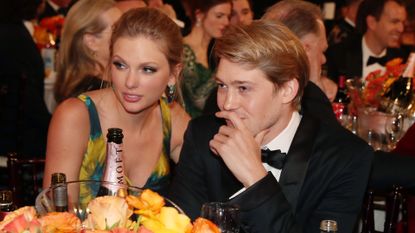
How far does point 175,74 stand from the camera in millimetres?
2736

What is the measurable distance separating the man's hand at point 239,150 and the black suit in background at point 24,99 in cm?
250

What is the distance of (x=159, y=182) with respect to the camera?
9.09 ft

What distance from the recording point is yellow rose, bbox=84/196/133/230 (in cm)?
125

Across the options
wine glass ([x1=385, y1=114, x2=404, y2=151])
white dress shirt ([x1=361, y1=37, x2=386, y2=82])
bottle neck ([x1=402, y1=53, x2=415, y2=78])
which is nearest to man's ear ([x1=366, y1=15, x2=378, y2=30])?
white dress shirt ([x1=361, y1=37, x2=386, y2=82])

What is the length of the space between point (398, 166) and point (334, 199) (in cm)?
34

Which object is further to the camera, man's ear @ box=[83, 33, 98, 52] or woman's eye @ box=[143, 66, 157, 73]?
man's ear @ box=[83, 33, 98, 52]

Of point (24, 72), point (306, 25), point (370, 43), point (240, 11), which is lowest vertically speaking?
point (24, 72)

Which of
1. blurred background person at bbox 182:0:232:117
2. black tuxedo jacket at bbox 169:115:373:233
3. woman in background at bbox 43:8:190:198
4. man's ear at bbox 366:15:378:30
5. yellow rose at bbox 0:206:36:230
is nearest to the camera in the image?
yellow rose at bbox 0:206:36:230

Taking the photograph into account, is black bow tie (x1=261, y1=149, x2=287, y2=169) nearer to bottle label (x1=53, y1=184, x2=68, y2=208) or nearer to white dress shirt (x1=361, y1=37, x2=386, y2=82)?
bottle label (x1=53, y1=184, x2=68, y2=208)

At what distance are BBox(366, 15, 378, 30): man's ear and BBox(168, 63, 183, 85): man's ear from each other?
3516 mm

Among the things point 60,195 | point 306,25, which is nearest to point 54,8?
point 306,25

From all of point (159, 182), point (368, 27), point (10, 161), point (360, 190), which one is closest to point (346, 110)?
point (159, 182)

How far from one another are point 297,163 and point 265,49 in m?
0.35

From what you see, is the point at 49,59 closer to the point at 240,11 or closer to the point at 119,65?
the point at 240,11
